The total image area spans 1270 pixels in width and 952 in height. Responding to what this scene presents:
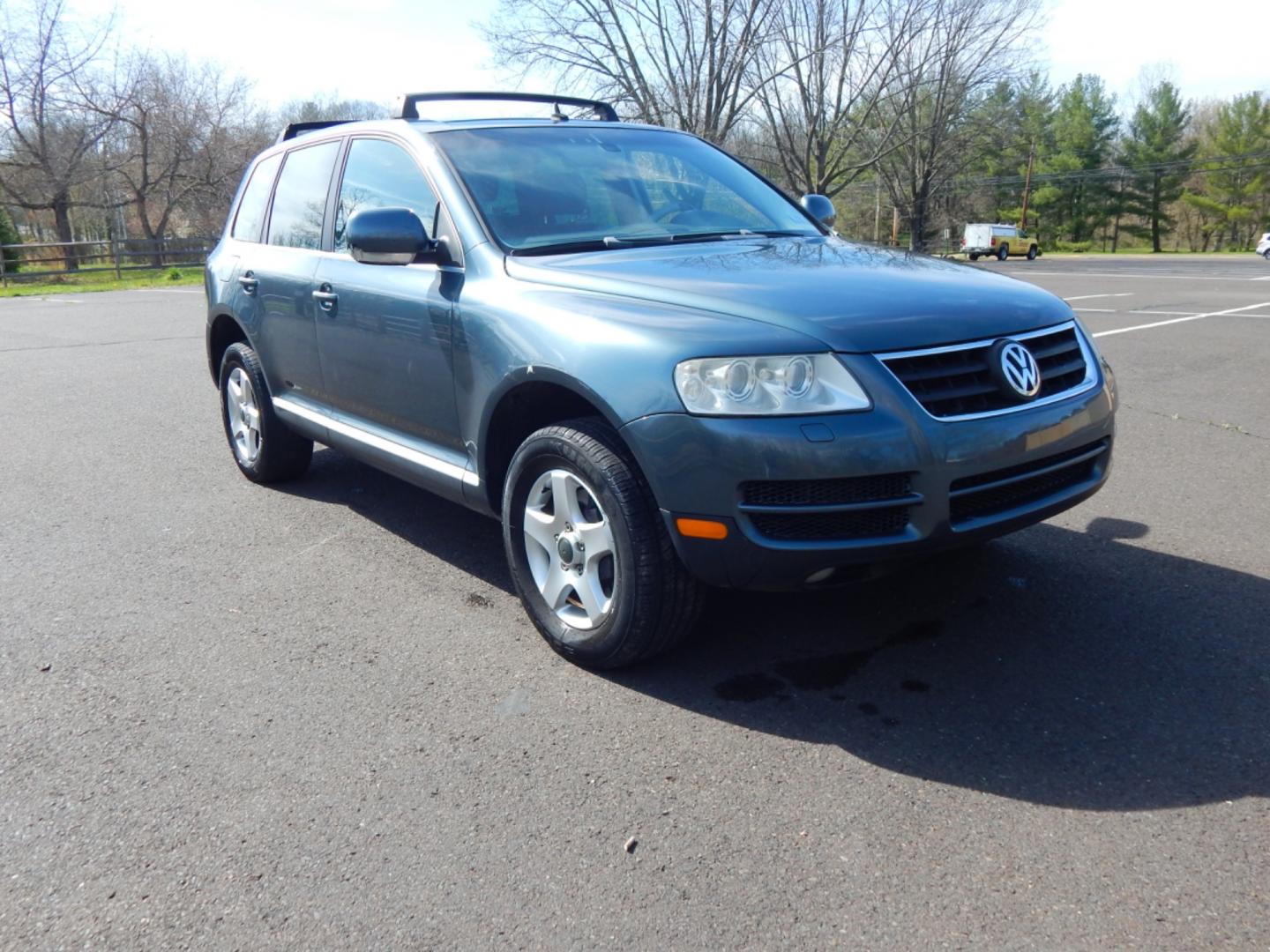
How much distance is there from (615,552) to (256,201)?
353cm

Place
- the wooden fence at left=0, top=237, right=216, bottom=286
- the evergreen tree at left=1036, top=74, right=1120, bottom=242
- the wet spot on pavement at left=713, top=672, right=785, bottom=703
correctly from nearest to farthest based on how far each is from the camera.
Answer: the wet spot on pavement at left=713, top=672, right=785, bottom=703, the wooden fence at left=0, top=237, right=216, bottom=286, the evergreen tree at left=1036, top=74, right=1120, bottom=242

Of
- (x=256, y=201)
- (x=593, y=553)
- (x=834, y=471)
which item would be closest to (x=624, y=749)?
(x=593, y=553)

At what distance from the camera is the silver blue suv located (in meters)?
2.90

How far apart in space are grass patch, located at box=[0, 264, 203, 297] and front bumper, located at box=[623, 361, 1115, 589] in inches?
1041

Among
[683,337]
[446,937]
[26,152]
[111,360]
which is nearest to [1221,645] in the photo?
[683,337]

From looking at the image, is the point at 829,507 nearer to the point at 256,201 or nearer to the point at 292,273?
the point at 292,273

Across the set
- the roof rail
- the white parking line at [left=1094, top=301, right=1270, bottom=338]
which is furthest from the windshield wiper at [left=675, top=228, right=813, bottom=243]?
the white parking line at [left=1094, top=301, right=1270, bottom=338]

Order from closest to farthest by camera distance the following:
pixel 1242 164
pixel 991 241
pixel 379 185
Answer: pixel 379 185 → pixel 991 241 → pixel 1242 164

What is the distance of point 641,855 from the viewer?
8.08ft

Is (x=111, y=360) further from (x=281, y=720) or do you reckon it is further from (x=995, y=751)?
(x=995, y=751)

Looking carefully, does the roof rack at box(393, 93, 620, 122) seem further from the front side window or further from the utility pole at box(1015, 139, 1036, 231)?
the utility pole at box(1015, 139, 1036, 231)

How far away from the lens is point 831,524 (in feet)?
9.58

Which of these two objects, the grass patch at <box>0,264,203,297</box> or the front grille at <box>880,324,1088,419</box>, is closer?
the front grille at <box>880,324,1088,419</box>

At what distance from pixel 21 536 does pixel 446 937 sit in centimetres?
376
